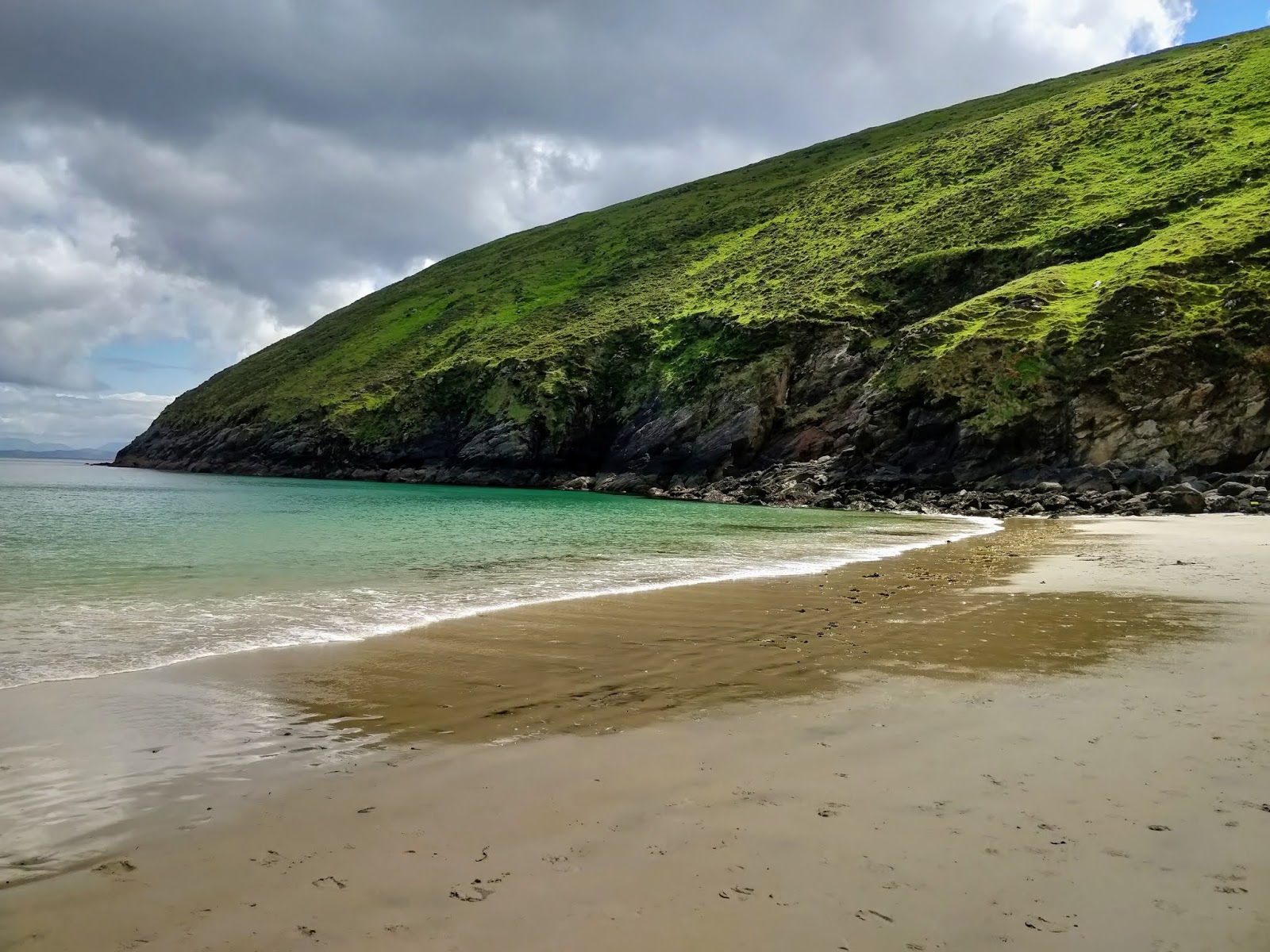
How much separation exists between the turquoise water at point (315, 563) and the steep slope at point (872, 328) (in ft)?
39.9

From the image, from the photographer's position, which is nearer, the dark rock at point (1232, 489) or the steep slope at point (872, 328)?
the dark rock at point (1232, 489)

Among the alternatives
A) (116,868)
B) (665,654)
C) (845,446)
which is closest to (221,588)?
(665,654)

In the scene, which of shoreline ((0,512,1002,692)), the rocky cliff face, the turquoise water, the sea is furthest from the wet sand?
the rocky cliff face

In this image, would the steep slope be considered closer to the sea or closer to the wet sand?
the sea

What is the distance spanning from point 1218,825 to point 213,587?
13.8m

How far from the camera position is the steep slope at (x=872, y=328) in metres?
38.4

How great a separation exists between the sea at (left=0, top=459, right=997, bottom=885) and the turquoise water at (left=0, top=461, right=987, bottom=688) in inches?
2.7

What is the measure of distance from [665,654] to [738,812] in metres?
4.48

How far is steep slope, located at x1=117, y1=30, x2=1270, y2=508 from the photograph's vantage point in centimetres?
3844

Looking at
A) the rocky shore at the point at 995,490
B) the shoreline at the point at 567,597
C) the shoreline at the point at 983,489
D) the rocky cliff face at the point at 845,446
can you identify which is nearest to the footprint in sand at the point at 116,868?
the shoreline at the point at 567,597

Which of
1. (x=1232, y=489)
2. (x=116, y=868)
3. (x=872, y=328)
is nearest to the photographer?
(x=116, y=868)

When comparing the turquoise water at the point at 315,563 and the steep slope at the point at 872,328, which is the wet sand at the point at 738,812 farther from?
the steep slope at the point at 872,328

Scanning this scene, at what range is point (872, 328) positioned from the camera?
56.7 m

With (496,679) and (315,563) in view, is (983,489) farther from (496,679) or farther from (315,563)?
(496,679)
